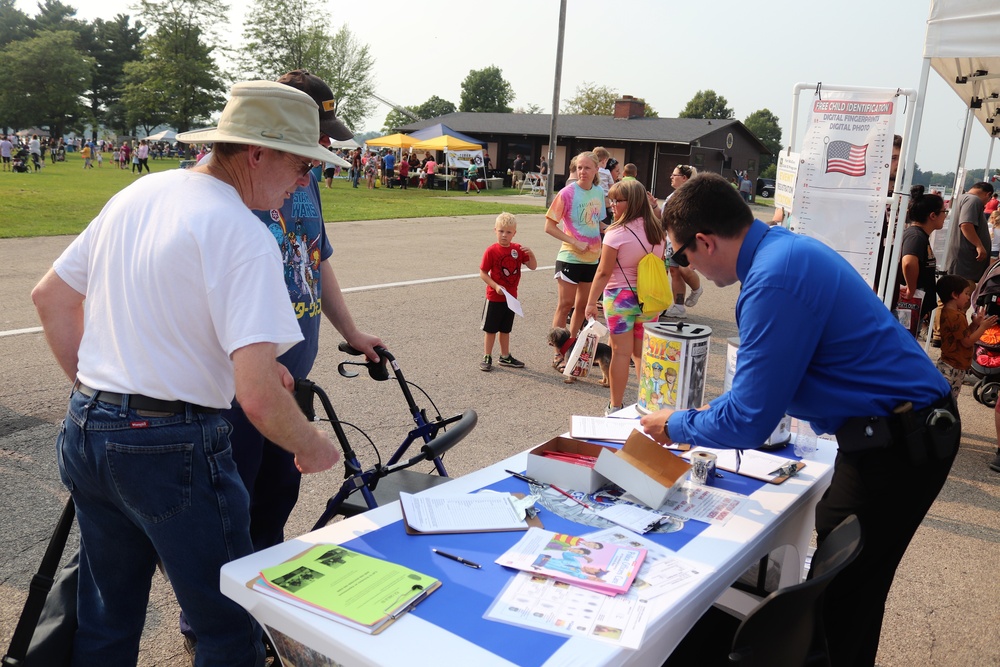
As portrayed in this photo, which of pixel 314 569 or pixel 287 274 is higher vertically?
pixel 287 274

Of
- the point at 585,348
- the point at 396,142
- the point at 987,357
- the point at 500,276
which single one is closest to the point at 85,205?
the point at 500,276

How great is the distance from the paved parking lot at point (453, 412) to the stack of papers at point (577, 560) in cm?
163

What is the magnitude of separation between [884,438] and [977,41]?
4124mm

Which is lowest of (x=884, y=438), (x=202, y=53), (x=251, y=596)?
(x=251, y=596)

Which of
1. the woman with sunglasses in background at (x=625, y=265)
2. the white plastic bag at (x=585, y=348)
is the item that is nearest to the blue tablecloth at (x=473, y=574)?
the woman with sunglasses in background at (x=625, y=265)

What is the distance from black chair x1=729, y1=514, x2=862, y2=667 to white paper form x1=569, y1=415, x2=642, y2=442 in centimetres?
103

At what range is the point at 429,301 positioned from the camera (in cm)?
952

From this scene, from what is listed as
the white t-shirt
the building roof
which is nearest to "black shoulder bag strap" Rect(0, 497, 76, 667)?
the white t-shirt

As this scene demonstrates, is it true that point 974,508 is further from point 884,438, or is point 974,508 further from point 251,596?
point 251,596

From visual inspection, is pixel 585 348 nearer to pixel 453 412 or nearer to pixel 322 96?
pixel 453 412

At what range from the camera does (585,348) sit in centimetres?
630

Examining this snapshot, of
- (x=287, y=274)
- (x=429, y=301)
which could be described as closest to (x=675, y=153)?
(x=429, y=301)

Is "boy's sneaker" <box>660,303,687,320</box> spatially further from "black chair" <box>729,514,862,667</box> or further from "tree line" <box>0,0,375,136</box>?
"tree line" <box>0,0,375,136</box>

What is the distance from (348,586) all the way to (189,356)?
0.70 metres
